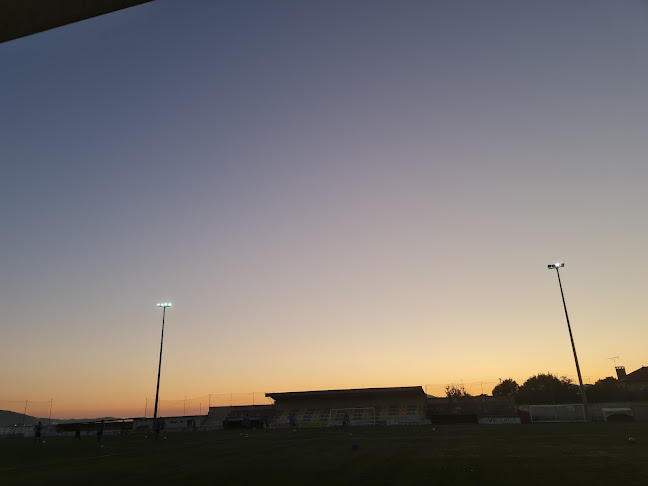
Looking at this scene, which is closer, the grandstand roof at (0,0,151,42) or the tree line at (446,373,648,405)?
the grandstand roof at (0,0,151,42)

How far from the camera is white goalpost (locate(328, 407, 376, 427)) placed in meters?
64.9

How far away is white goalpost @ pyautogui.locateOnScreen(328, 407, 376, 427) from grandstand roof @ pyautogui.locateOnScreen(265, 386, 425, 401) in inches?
97.1

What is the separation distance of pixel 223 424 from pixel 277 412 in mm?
12292

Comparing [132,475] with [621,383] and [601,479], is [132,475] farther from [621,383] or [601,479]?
[621,383]

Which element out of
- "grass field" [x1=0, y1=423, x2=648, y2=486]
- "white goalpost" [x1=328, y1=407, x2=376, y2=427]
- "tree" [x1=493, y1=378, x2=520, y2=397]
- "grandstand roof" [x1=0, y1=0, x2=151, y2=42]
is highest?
"grandstand roof" [x1=0, y1=0, x2=151, y2=42]

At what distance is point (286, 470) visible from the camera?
622 inches

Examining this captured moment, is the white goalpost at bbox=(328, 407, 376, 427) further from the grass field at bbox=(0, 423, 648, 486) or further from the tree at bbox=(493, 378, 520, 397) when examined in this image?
the tree at bbox=(493, 378, 520, 397)

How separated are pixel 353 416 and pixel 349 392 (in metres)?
4.04

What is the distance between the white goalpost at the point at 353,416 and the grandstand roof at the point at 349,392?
2466mm

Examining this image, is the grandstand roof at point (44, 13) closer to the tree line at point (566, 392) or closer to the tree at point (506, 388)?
the tree line at point (566, 392)

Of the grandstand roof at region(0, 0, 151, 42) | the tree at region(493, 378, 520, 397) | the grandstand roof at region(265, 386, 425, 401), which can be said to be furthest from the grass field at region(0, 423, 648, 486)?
the tree at region(493, 378, 520, 397)

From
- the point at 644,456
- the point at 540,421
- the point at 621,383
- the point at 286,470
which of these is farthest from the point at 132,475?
the point at 621,383

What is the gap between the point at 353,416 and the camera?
68375 mm

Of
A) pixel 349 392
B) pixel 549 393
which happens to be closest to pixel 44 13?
pixel 349 392
